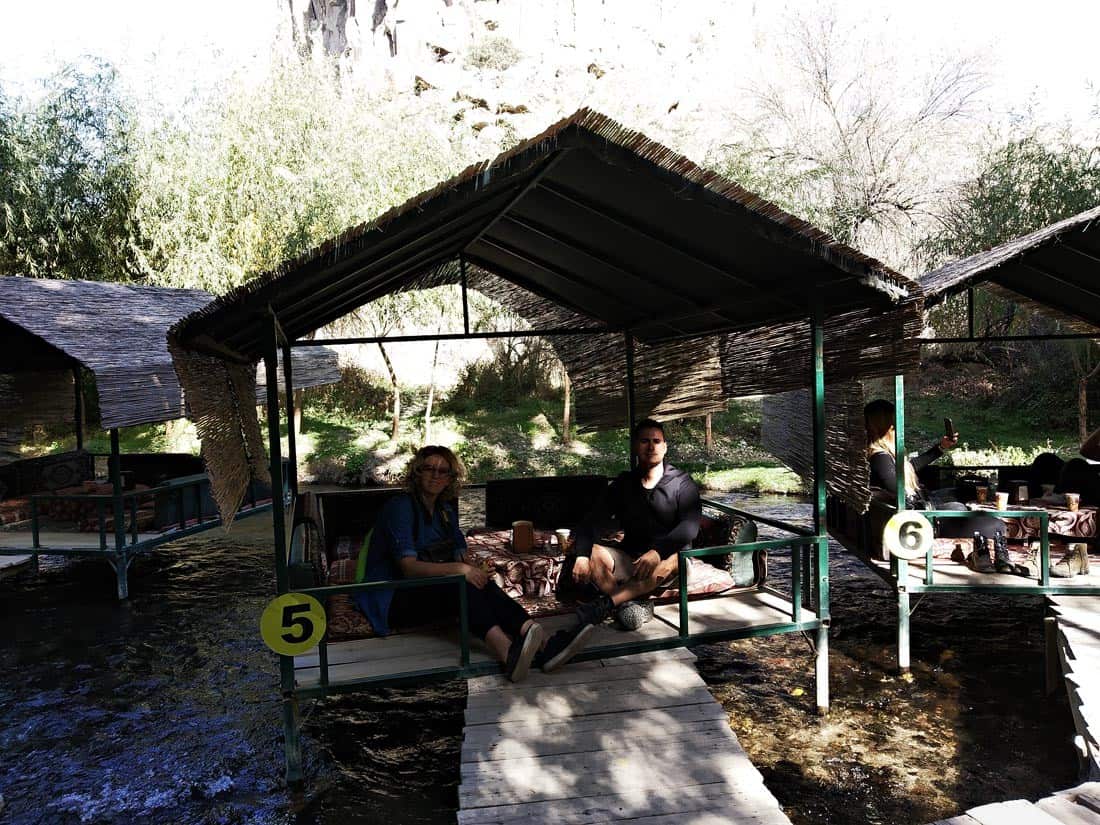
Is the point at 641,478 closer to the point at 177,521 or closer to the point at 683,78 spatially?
the point at 177,521

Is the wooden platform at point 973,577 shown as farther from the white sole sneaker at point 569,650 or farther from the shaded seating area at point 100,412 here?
the shaded seating area at point 100,412

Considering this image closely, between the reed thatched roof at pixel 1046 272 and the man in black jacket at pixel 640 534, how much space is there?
7.59 ft

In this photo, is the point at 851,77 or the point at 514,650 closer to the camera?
the point at 514,650

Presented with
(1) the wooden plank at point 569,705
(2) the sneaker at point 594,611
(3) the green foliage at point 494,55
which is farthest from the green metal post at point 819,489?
(3) the green foliage at point 494,55

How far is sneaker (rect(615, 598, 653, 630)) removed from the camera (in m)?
5.64

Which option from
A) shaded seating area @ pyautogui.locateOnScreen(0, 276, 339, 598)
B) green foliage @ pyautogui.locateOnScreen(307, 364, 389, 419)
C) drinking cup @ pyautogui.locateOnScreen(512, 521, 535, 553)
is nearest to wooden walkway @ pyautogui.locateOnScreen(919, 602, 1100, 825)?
drinking cup @ pyautogui.locateOnScreen(512, 521, 535, 553)

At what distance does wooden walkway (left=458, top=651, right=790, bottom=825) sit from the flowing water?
2.83 ft

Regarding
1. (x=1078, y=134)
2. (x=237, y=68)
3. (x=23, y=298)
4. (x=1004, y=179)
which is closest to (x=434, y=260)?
(x=23, y=298)

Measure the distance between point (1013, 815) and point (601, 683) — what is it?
238cm

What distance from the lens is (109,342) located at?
418 inches

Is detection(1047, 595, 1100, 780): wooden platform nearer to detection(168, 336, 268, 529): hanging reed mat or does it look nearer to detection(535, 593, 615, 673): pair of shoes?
detection(535, 593, 615, 673): pair of shoes

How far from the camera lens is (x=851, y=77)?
22453mm

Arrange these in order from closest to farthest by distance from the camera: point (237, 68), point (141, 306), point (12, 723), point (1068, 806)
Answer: point (1068, 806) < point (12, 723) < point (141, 306) < point (237, 68)

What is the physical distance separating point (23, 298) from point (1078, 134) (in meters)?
22.5
